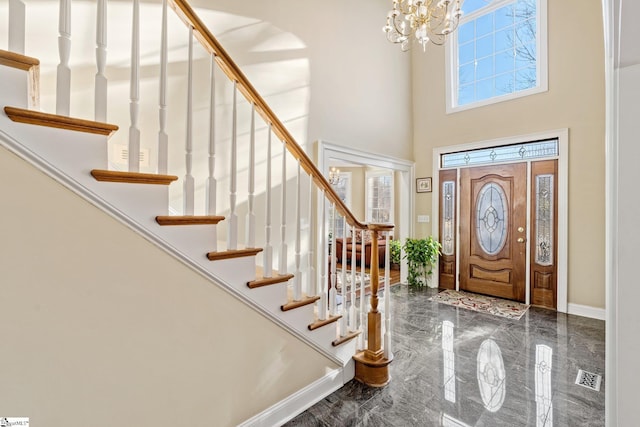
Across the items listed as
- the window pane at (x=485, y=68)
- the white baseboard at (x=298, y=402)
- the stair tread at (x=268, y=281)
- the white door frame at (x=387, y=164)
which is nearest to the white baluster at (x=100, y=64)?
the stair tread at (x=268, y=281)

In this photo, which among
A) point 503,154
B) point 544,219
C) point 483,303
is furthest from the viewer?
point 503,154

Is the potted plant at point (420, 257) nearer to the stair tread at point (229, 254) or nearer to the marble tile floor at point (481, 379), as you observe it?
the marble tile floor at point (481, 379)

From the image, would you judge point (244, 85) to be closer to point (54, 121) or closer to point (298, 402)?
point (54, 121)

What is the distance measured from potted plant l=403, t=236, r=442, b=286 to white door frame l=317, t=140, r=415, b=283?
0.17 meters

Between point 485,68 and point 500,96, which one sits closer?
point 500,96

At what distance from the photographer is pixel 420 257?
4609 millimetres

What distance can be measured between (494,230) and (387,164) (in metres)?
1.85

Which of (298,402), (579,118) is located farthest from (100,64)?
(579,118)

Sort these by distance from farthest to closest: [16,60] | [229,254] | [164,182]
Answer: [229,254] → [164,182] → [16,60]

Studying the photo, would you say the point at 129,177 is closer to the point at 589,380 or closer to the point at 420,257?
the point at 589,380

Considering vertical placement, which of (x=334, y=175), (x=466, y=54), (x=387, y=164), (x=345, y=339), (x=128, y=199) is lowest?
(x=345, y=339)

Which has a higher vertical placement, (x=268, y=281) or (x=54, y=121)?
(x=54, y=121)

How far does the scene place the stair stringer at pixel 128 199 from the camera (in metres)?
0.96

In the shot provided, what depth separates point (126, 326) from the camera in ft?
3.82
